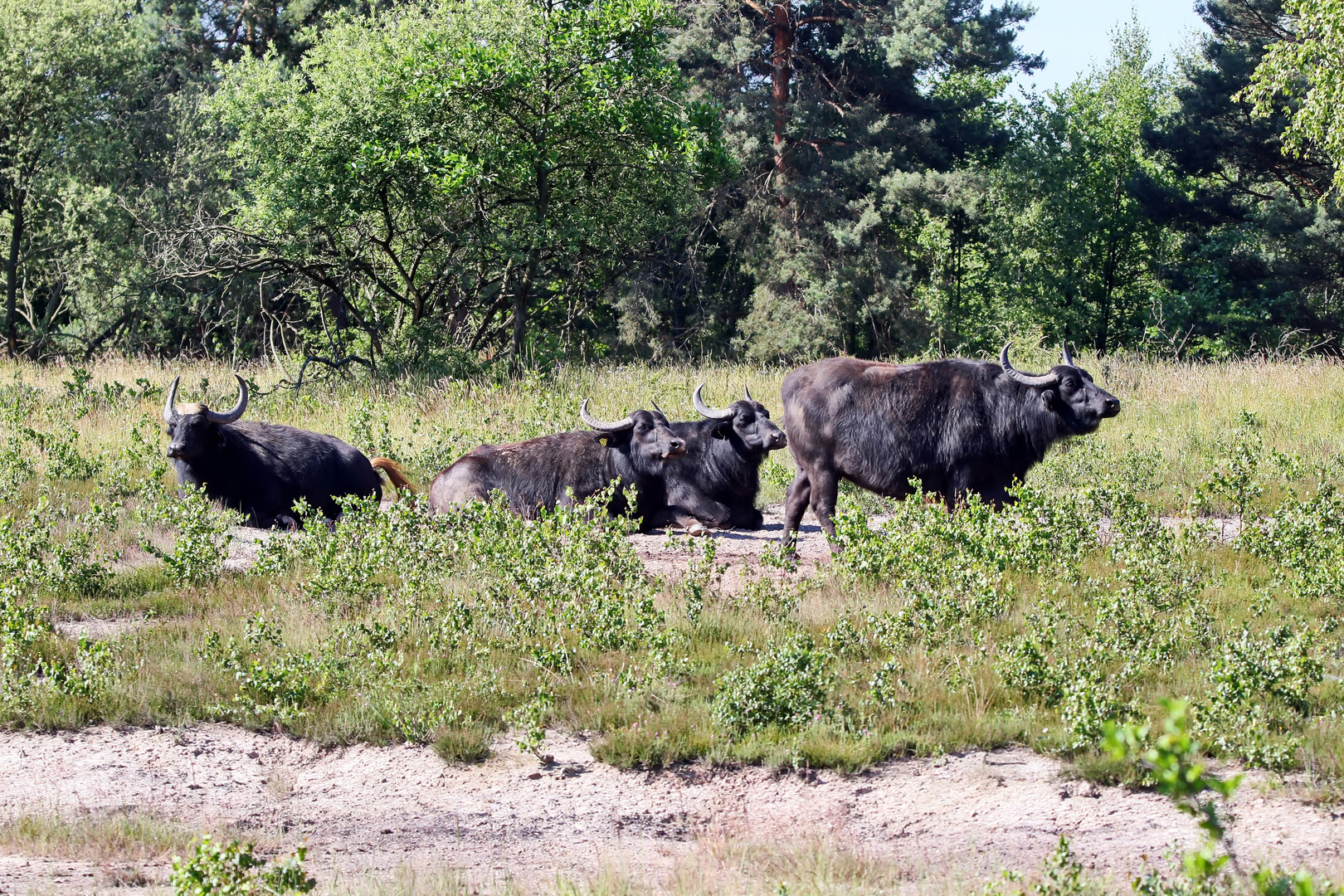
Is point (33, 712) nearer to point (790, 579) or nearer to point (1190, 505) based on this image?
point (790, 579)

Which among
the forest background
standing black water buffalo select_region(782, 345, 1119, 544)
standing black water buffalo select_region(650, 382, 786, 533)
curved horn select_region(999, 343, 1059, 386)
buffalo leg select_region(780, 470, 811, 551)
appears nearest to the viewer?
standing black water buffalo select_region(782, 345, 1119, 544)

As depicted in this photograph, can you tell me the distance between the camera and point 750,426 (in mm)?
12266

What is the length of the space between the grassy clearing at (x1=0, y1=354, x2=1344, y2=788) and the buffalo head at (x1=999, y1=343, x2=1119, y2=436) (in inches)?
33.5

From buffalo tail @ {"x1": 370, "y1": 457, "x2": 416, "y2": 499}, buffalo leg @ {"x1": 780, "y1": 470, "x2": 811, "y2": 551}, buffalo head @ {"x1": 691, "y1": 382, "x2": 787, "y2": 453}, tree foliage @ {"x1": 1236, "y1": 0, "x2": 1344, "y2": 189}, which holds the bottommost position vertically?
buffalo tail @ {"x1": 370, "y1": 457, "x2": 416, "y2": 499}

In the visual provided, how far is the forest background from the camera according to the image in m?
20.5

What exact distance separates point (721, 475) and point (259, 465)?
454 centimetres

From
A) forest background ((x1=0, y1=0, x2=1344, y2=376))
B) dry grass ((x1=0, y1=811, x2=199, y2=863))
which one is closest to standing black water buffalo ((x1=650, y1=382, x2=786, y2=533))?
dry grass ((x1=0, y1=811, x2=199, y2=863))

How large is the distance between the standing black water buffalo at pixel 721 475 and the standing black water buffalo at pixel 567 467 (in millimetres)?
282

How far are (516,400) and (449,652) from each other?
9.94m

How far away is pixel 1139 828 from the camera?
Answer: 5395 mm

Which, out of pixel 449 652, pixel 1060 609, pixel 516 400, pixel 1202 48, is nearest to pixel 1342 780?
pixel 1060 609

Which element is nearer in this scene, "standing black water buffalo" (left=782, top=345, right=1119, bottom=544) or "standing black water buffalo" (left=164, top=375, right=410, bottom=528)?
"standing black water buffalo" (left=782, top=345, right=1119, bottom=544)

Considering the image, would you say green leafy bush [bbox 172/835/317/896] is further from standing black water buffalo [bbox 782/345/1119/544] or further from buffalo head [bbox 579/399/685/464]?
buffalo head [bbox 579/399/685/464]

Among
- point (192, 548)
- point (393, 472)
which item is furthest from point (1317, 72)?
point (192, 548)
